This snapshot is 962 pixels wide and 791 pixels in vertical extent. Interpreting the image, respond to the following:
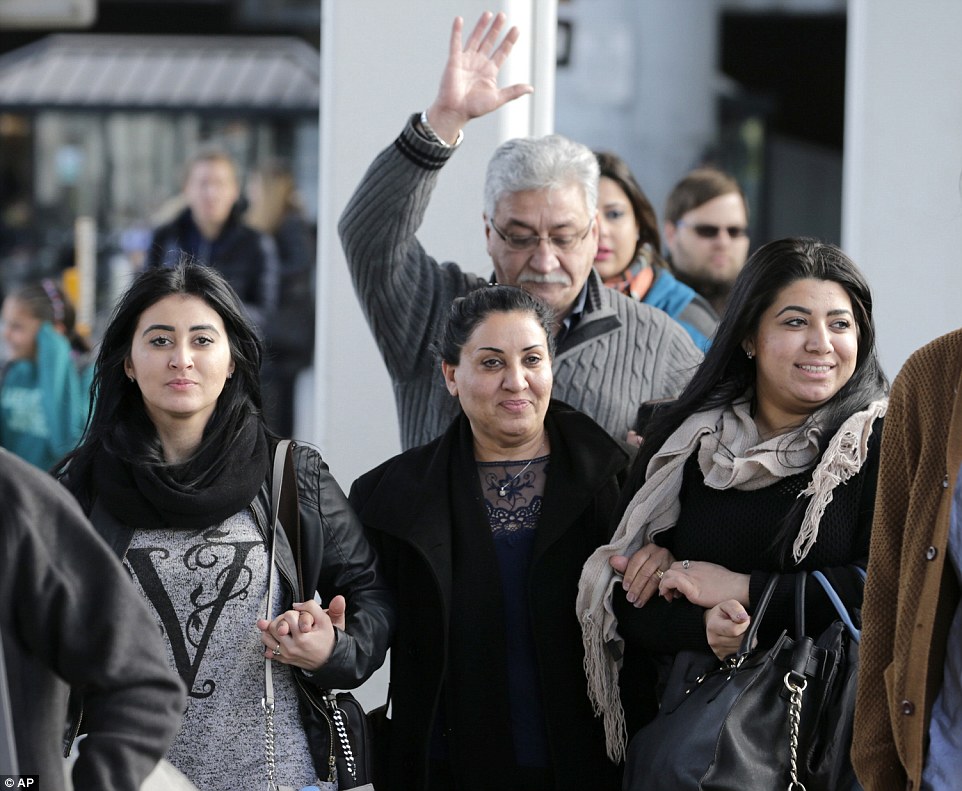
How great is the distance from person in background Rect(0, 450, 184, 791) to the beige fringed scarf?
4.10ft

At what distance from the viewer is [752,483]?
9.72ft

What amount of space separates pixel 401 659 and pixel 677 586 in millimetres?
685

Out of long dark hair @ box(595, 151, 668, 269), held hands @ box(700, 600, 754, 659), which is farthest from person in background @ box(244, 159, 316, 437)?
held hands @ box(700, 600, 754, 659)

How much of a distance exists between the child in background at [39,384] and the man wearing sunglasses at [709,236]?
286 centimetres

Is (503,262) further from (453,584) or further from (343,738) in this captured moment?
(343,738)

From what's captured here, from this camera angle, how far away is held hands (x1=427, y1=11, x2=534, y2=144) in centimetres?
351

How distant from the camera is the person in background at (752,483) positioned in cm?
288

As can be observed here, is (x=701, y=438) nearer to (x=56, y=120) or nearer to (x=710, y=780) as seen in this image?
(x=710, y=780)

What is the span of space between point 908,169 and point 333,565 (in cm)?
283

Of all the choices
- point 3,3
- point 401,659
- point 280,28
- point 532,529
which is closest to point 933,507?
point 532,529

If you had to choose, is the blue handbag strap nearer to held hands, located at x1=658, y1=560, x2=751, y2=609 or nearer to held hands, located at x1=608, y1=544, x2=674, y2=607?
held hands, located at x1=658, y1=560, x2=751, y2=609

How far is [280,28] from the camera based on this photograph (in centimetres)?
1200

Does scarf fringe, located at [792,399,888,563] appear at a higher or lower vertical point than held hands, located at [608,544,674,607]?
higher

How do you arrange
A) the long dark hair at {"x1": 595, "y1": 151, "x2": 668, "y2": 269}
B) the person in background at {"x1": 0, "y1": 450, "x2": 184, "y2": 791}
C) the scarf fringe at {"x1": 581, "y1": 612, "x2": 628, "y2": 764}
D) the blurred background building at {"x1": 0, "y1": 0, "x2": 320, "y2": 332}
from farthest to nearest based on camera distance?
the blurred background building at {"x1": 0, "y1": 0, "x2": 320, "y2": 332}
the long dark hair at {"x1": 595, "y1": 151, "x2": 668, "y2": 269}
the scarf fringe at {"x1": 581, "y1": 612, "x2": 628, "y2": 764}
the person in background at {"x1": 0, "y1": 450, "x2": 184, "y2": 791}
